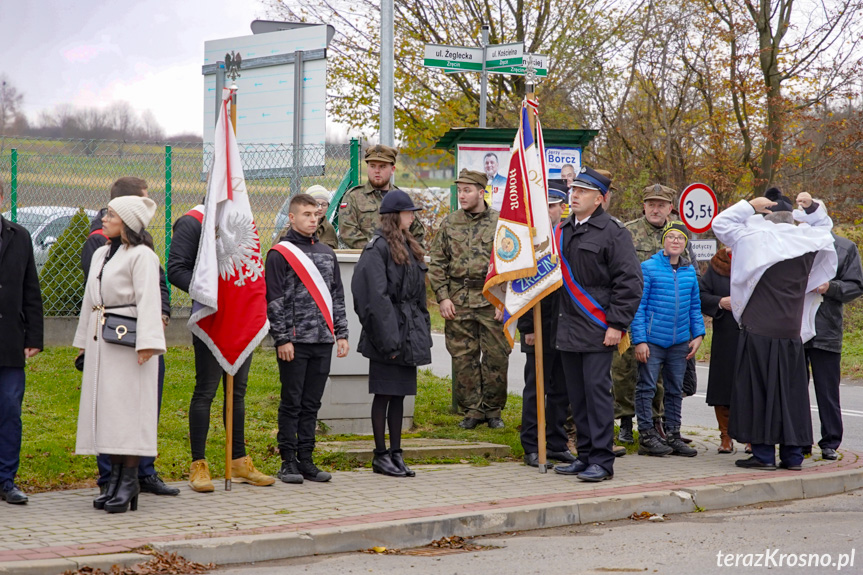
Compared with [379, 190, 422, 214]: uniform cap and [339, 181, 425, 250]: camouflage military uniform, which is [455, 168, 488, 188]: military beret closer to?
[339, 181, 425, 250]: camouflage military uniform

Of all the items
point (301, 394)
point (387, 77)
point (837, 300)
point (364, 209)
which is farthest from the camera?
point (387, 77)

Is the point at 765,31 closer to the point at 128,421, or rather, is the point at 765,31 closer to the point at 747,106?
the point at 747,106

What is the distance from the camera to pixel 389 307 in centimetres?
731

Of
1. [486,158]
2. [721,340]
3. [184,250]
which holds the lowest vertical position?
[721,340]

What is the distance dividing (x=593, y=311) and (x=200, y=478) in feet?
10.3

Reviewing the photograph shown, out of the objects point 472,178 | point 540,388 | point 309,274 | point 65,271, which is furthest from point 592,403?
point 65,271

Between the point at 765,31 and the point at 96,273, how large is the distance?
20123 mm

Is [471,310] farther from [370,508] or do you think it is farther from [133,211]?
[133,211]

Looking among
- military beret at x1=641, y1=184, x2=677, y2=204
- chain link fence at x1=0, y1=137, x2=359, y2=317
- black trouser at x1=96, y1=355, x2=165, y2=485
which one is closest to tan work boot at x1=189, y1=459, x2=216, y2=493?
black trouser at x1=96, y1=355, x2=165, y2=485

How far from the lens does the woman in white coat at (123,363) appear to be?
5980 millimetres

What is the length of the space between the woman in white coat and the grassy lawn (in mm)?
1012

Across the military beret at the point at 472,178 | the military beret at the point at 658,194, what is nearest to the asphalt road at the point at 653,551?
the military beret at the point at 658,194

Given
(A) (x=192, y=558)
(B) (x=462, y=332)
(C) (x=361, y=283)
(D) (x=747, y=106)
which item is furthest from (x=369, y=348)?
(D) (x=747, y=106)

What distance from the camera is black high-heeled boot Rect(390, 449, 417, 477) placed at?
741cm
